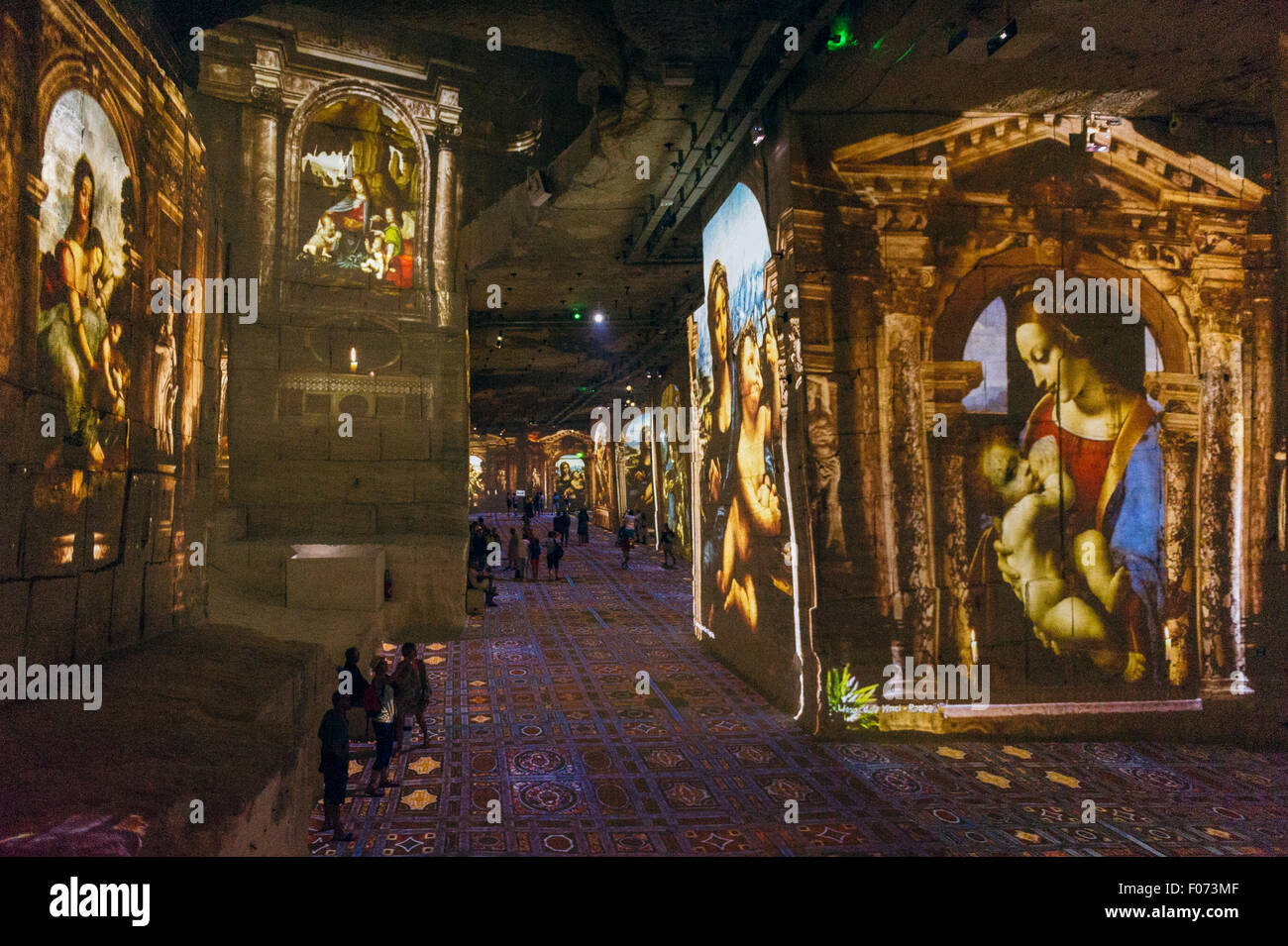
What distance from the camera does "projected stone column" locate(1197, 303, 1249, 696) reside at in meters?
8.14

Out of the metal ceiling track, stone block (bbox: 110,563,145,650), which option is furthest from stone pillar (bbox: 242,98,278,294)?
stone block (bbox: 110,563,145,650)

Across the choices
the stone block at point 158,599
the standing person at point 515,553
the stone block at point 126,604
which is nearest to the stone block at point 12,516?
the stone block at point 126,604

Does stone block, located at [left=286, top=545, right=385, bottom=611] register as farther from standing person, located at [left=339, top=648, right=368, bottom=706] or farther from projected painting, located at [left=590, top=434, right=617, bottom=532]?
projected painting, located at [left=590, top=434, right=617, bottom=532]

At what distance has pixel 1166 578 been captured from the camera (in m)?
8.13

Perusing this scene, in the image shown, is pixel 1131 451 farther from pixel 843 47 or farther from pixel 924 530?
pixel 843 47

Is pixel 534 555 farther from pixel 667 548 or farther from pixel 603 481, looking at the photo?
pixel 603 481

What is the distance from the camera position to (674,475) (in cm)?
2236

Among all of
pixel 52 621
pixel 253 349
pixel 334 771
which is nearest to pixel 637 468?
pixel 253 349

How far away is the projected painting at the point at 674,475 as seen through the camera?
21062mm

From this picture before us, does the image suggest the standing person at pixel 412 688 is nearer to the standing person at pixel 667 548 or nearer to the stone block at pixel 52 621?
the stone block at pixel 52 621

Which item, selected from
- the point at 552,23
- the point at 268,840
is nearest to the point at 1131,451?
the point at 552,23

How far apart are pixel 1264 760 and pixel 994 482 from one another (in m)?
4.16

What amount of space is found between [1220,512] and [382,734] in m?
9.70

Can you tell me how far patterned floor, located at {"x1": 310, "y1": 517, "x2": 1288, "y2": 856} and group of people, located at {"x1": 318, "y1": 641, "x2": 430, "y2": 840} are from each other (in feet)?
0.63
